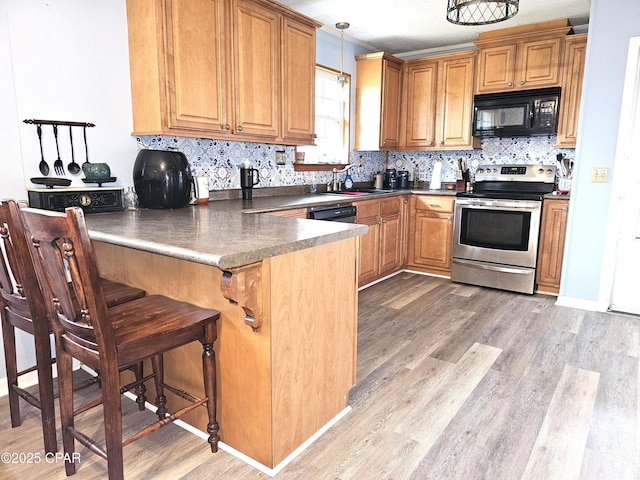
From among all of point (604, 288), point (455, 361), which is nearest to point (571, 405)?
point (455, 361)

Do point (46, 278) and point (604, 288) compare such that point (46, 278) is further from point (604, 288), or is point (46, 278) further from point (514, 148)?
point (514, 148)

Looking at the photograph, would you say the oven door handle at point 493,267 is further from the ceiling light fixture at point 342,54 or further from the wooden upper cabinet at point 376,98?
the ceiling light fixture at point 342,54

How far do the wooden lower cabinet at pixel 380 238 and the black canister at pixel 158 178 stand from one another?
1706 millimetres

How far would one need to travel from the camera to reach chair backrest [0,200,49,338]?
1466mm

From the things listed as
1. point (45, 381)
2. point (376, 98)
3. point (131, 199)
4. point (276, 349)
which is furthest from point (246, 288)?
point (376, 98)

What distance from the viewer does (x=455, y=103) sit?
4480 mm

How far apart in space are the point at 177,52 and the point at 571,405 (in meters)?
2.88

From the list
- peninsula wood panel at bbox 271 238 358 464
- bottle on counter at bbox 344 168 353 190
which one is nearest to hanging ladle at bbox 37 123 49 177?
peninsula wood panel at bbox 271 238 358 464

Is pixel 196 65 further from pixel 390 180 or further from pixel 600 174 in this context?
pixel 600 174

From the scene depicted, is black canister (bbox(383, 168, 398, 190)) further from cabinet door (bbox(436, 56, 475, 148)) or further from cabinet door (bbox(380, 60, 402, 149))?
cabinet door (bbox(436, 56, 475, 148))

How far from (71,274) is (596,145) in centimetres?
361

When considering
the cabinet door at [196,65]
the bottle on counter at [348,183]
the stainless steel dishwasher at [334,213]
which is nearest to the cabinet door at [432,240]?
the bottle on counter at [348,183]

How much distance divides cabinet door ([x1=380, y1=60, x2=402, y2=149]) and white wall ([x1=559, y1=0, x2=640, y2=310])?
6.11 feet

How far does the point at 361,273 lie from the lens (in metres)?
3.91
